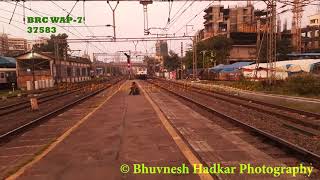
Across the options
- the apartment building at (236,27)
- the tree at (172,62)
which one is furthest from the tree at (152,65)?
the apartment building at (236,27)

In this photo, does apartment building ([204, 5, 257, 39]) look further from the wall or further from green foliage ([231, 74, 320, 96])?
green foliage ([231, 74, 320, 96])

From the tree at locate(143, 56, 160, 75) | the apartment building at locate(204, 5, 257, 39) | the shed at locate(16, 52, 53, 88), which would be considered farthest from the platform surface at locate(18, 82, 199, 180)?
the tree at locate(143, 56, 160, 75)

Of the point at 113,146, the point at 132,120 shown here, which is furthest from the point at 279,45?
the point at 113,146

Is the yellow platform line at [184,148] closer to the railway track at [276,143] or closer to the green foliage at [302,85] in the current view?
the railway track at [276,143]

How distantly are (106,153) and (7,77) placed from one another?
47548 mm

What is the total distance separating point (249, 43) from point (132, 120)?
8804 centimetres

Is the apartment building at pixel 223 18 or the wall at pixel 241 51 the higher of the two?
the apartment building at pixel 223 18

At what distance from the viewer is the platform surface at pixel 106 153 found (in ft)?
21.9

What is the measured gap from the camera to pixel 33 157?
8.24 m

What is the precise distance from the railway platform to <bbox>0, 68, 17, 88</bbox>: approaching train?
4155 cm

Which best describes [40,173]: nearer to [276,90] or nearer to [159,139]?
[159,139]

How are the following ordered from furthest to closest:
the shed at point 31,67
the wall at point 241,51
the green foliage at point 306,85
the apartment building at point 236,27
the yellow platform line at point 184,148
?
the apartment building at point 236,27 < the wall at point 241,51 < the shed at point 31,67 < the green foliage at point 306,85 < the yellow platform line at point 184,148

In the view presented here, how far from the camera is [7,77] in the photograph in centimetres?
5028

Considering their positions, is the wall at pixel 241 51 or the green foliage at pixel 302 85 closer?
the green foliage at pixel 302 85
